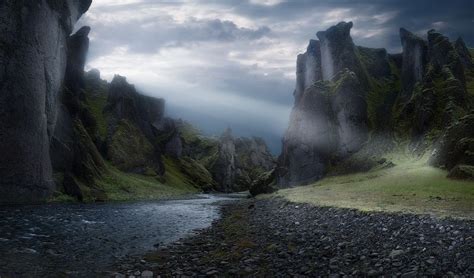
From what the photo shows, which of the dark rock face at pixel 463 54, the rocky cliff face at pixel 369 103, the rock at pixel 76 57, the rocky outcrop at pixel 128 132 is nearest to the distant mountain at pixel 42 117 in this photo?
the rock at pixel 76 57

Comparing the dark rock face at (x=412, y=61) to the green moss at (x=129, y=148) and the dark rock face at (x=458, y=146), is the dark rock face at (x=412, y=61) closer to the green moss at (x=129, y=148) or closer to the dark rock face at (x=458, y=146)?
the dark rock face at (x=458, y=146)

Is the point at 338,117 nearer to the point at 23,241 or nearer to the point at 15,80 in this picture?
the point at 15,80

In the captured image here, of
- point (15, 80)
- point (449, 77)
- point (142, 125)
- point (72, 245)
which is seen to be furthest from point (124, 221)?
point (142, 125)

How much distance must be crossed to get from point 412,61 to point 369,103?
22382 mm

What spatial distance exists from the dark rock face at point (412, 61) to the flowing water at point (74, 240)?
11228cm

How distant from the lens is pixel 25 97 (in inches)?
2635

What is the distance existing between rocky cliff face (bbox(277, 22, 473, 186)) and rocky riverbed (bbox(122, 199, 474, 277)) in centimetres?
7592

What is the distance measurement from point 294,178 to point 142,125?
86.2 meters

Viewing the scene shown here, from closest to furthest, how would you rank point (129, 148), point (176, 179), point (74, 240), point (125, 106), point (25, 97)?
point (74, 240), point (25, 97), point (129, 148), point (125, 106), point (176, 179)

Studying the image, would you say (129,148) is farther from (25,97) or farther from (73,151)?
(25,97)

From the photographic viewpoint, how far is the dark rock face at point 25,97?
62500 millimetres

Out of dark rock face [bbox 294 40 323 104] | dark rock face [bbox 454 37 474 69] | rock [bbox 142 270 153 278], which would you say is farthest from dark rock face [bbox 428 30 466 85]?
rock [bbox 142 270 153 278]

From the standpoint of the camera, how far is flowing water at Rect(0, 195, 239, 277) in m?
21.3

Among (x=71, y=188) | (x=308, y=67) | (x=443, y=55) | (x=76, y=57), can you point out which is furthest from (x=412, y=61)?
(x=76, y=57)
